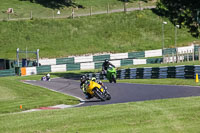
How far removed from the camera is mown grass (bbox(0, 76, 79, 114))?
21.0 meters

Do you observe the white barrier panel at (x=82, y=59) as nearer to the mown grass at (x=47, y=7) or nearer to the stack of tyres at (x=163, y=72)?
the mown grass at (x=47, y=7)

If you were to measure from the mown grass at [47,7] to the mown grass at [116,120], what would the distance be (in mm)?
48031

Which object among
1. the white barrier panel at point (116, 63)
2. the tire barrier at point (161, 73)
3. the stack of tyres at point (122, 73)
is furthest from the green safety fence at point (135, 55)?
the stack of tyres at point (122, 73)

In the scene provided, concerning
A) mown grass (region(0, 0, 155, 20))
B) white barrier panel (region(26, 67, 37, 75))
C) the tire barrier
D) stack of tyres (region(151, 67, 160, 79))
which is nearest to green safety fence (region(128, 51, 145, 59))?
white barrier panel (region(26, 67, 37, 75))

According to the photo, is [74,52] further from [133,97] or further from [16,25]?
[133,97]

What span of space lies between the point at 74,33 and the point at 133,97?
41392 mm

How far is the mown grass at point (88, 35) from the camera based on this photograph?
57.6 meters

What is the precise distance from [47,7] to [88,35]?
29.4ft

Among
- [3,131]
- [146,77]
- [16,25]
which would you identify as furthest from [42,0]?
[3,131]

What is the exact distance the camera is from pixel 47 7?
66875 millimetres

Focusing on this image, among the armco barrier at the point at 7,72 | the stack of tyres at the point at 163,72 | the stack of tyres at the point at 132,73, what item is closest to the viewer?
the stack of tyres at the point at 163,72

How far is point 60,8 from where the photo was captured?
67.3 metres

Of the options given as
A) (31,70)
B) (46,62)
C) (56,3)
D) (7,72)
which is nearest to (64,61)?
(46,62)

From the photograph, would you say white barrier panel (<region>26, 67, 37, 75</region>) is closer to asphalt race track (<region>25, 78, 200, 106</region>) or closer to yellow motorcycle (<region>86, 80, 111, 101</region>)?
asphalt race track (<region>25, 78, 200, 106</region>)
